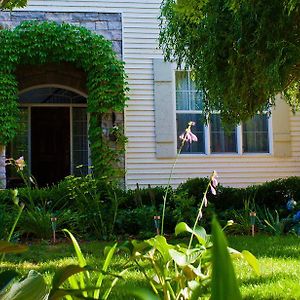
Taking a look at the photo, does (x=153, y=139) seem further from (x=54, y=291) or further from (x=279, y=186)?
(x=54, y=291)

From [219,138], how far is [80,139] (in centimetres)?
303

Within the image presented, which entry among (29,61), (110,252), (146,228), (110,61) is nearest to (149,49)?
(110,61)

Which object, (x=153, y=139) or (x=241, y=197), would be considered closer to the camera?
(x=241, y=197)

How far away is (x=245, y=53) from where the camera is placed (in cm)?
574

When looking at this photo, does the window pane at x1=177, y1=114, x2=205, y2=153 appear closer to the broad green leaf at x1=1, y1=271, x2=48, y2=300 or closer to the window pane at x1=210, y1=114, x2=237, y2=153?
the window pane at x1=210, y1=114, x2=237, y2=153

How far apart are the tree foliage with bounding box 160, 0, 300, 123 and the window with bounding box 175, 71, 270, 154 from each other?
3.36 metres

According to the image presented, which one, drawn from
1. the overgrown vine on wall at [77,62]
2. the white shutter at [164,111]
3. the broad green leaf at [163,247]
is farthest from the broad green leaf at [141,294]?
the white shutter at [164,111]

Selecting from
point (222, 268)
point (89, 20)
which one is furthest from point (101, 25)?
point (222, 268)

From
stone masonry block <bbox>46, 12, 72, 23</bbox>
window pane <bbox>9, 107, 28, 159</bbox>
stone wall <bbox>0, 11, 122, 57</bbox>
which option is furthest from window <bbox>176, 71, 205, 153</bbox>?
window pane <bbox>9, 107, 28, 159</bbox>

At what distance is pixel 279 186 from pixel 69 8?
210 inches

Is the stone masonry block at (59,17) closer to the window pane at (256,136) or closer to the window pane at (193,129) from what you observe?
the window pane at (193,129)

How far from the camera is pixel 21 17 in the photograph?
987 centimetres

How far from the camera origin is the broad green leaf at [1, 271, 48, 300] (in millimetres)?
1463

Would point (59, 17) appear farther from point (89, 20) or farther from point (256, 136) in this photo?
point (256, 136)
